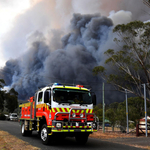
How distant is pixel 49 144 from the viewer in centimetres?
1032

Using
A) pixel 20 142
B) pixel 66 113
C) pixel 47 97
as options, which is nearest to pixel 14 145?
pixel 20 142

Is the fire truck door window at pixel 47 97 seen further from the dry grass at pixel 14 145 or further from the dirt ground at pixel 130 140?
the dirt ground at pixel 130 140

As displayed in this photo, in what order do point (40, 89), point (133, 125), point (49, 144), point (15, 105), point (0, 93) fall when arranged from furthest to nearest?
point (15, 105) < point (0, 93) < point (133, 125) < point (40, 89) < point (49, 144)

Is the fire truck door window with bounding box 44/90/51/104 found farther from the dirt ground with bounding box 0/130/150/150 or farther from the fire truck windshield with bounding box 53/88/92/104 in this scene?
the dirt ground with bounding box 0/130/150/150

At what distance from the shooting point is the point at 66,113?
990 centimetres

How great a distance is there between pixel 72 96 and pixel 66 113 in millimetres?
1012

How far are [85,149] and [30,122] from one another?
4.94 metres

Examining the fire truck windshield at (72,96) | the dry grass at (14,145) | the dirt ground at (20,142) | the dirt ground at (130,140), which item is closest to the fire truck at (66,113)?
the fire truck windshield at (72,96)

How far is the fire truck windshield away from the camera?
402 inches

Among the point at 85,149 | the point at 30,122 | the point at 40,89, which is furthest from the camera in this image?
the point at 30,122

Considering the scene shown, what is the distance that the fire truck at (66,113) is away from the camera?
973 centimetres

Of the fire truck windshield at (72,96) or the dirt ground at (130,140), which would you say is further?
the dirt ground at (130,140)

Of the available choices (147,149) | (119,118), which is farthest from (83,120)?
(119,118)

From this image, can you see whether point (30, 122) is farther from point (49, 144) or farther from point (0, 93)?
point (0, 93)
